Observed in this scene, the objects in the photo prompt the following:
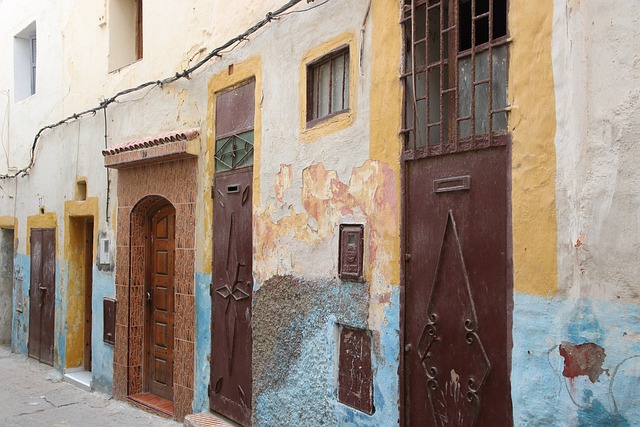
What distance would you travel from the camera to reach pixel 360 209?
4379 mm

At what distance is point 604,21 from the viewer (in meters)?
2.86

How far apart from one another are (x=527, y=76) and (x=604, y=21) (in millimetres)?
462

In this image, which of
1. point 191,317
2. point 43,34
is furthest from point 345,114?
point 43,34

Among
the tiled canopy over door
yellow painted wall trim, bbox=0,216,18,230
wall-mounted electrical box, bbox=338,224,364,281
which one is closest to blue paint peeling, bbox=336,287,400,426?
wall-mounted electrical box, bbox=338,224,364,281

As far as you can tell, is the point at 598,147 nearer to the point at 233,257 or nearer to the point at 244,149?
the point at 244,149

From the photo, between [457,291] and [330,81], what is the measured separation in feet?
6.59

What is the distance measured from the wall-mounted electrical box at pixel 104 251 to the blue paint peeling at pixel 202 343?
6.92ft

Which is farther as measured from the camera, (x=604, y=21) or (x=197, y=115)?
(x=197, y=115)

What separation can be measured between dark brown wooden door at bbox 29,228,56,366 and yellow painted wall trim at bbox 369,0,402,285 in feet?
22.6

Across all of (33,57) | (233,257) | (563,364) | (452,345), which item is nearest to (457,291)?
(452,345)

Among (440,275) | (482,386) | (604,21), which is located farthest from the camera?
(440,275)

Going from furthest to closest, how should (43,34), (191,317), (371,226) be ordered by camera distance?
(43,34)
(191,317)
(371,226)

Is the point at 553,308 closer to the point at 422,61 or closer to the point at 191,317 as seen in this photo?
the point at 422,61

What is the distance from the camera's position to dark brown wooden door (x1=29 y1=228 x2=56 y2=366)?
31.6 ft
